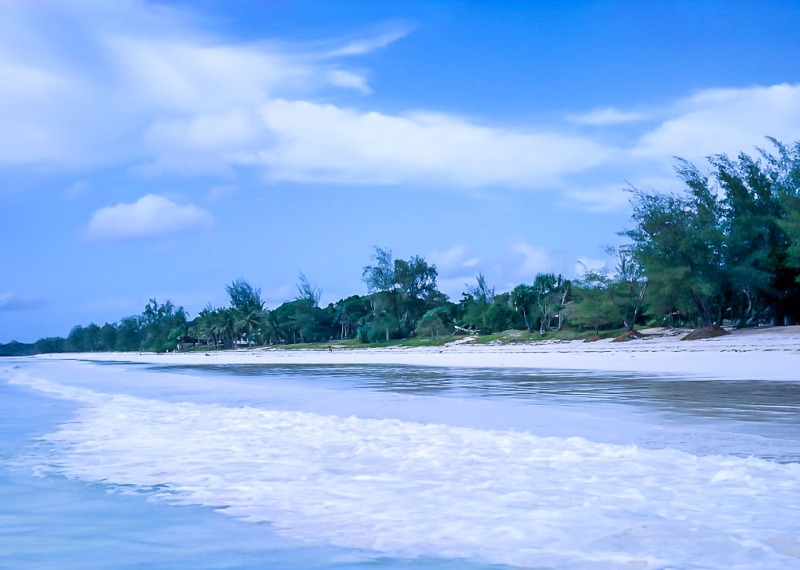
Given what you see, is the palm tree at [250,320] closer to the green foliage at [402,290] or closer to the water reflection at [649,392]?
the green foliage at [402,290]

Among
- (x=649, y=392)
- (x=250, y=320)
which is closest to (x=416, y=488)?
(x=649, y=392)

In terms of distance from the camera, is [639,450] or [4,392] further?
[4,392]

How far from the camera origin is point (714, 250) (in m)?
44.8

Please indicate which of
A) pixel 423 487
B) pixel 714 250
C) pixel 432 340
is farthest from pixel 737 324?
pixel 423 487

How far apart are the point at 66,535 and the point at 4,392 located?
1774 cm

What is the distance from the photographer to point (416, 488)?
5734 mm

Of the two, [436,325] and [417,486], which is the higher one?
[436,325]

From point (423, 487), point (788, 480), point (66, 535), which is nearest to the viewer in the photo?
point (66, 535)

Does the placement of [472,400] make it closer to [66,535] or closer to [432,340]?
[66,535]

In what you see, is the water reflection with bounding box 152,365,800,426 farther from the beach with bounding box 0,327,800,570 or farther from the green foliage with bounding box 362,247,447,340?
the green foliage with bounding box 362,247,447,340

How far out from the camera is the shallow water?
4.15 meters

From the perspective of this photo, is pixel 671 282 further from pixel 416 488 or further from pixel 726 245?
pixel 416 488

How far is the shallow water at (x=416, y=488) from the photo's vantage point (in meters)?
4.15

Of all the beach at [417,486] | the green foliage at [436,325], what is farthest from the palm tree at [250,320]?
the beach at [417,486]
